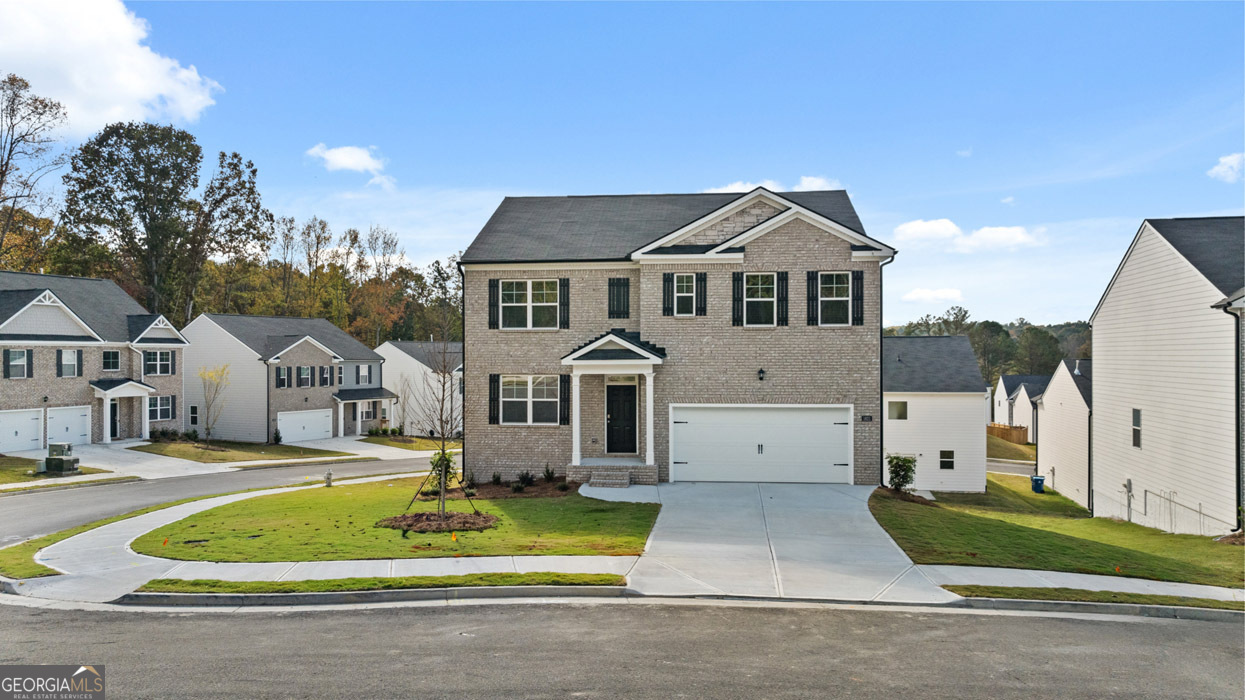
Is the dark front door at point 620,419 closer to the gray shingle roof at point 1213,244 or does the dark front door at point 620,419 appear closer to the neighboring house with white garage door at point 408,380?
the gray shingle roof at point 1213,244

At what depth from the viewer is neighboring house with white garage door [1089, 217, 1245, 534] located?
16188 mm

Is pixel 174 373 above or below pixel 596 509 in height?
above

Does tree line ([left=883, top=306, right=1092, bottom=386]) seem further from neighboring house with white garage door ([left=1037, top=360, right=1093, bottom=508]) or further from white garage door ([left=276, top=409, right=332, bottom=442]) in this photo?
white garage door ([left=276, top=409, right=332, bottom=442])

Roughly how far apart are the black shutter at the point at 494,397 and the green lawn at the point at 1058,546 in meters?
10.8

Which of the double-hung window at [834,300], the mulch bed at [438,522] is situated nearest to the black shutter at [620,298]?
the double-hung window at [834,300]

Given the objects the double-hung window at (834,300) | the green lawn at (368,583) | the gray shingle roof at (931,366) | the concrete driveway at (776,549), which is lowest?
the concrete driveway at (776,549)

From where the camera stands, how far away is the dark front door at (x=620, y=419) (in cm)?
2114

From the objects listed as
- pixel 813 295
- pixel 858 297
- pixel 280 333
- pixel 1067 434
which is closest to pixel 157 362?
pixel 280 333

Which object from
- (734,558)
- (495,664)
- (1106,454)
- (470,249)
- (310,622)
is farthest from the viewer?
(1106,454)

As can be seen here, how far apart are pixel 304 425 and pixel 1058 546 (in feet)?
130

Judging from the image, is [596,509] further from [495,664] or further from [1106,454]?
[1106,454]

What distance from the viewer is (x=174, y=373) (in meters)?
38.9

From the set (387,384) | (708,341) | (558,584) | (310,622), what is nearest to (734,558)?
(558,584)

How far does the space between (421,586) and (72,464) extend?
79.9 ft
